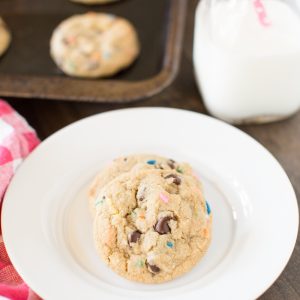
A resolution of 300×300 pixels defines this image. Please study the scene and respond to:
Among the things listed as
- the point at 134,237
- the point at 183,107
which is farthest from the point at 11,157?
the point at 183,107

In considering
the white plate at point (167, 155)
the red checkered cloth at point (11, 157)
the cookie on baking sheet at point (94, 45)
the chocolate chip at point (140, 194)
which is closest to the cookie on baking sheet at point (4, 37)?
the cookie on baking sheet at point (94, 45)

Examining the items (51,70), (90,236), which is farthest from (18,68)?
(90,236)

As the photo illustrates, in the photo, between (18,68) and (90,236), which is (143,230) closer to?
(90,236)

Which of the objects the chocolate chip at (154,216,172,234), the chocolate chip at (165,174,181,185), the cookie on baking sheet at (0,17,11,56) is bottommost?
the cookie on baking sheet at (0,17,11,56)

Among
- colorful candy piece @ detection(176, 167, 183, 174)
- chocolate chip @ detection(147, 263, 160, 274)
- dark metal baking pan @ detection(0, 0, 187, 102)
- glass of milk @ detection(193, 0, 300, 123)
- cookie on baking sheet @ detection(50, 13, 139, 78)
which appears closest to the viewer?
chocolate chip @ detection(147, 263, 160, 274)

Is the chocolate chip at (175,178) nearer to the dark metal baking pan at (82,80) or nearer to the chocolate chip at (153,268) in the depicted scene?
the chocolate chip at (153,268)

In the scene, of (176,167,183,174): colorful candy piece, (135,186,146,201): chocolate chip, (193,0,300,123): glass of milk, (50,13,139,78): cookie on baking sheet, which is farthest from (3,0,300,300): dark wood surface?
(135,186,146,201): chocolate chip

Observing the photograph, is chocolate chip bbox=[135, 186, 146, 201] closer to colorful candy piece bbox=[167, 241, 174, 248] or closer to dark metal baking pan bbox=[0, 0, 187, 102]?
colorful candy piece bbox=[167, 241, 174, 248]
